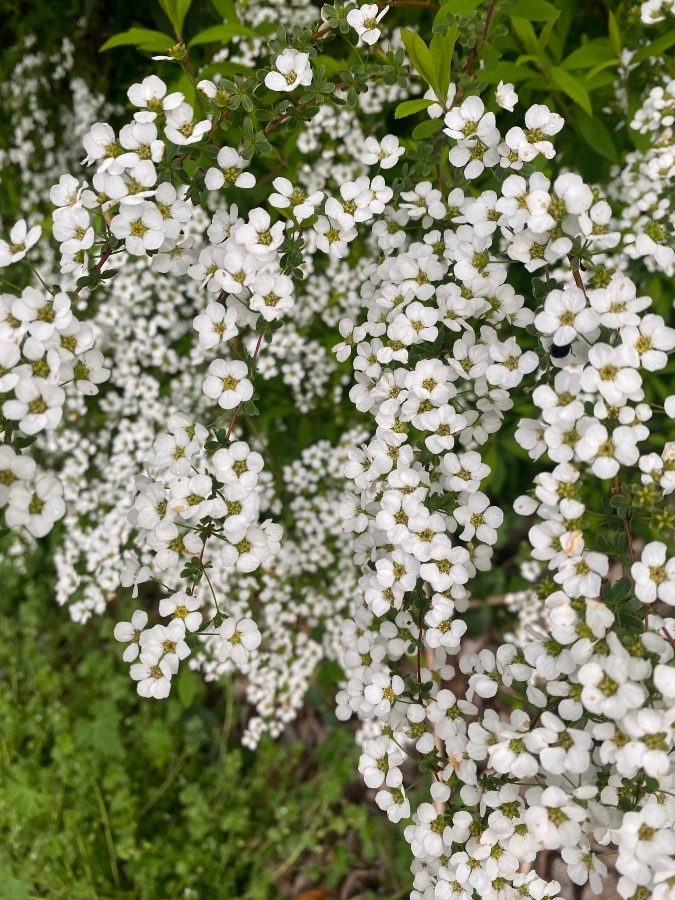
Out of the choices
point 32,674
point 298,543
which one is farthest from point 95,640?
point 298,543

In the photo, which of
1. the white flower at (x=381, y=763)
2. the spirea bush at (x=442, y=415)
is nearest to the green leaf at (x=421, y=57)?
the spirea bush at (x=442, y=415)

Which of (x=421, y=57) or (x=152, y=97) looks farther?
(x=421, y=57)

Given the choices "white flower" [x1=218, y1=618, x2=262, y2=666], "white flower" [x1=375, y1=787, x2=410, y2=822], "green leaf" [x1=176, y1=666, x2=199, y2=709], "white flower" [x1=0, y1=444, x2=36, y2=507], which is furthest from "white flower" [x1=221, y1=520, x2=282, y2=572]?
"green leaf" [x1=176, y1=666, x2=199, y2=709]

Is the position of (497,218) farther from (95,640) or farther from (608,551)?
(95,640)

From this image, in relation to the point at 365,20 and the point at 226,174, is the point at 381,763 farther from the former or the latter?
the point at 365,20

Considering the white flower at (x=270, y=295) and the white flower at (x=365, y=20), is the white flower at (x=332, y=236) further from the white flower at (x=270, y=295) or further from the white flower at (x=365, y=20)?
the white flower at (x=365, y=20)

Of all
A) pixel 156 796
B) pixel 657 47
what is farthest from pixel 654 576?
pixel 156 796
